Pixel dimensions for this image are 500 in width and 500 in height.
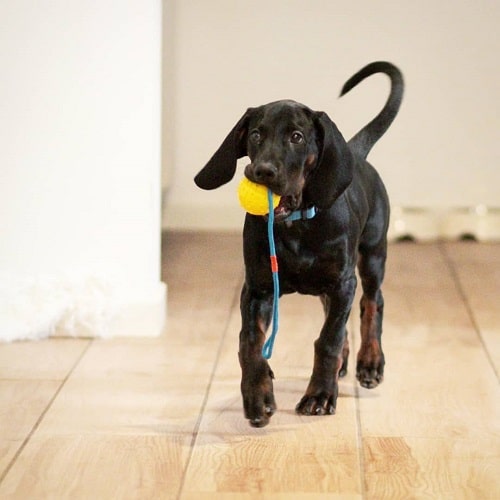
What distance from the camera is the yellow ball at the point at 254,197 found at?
2.29 m

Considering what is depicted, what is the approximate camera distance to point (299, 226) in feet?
8.04

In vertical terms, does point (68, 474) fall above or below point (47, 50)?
below

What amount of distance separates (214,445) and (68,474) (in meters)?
0.34

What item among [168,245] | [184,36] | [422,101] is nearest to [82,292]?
[168,245]

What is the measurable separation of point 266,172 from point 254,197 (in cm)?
8

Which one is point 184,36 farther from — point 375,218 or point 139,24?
point 375,218

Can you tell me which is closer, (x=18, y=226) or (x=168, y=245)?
(x=18, y=226)

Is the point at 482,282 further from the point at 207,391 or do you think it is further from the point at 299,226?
the point at 299,226

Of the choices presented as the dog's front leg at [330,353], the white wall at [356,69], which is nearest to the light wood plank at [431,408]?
the dog's front leg at [330,353]

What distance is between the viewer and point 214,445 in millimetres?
2441

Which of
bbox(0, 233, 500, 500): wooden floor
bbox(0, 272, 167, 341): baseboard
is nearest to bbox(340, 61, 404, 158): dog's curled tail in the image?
bbox(0, 233, 500, 500): wooden floor

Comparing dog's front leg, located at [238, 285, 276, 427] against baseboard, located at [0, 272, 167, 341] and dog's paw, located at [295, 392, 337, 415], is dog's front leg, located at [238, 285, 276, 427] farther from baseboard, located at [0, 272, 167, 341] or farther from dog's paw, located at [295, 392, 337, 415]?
baseboard, located at [0, 272, 167, 341]

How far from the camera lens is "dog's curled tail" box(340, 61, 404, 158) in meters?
2.84

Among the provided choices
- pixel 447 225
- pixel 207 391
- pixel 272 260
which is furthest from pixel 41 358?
pixel 447 225
